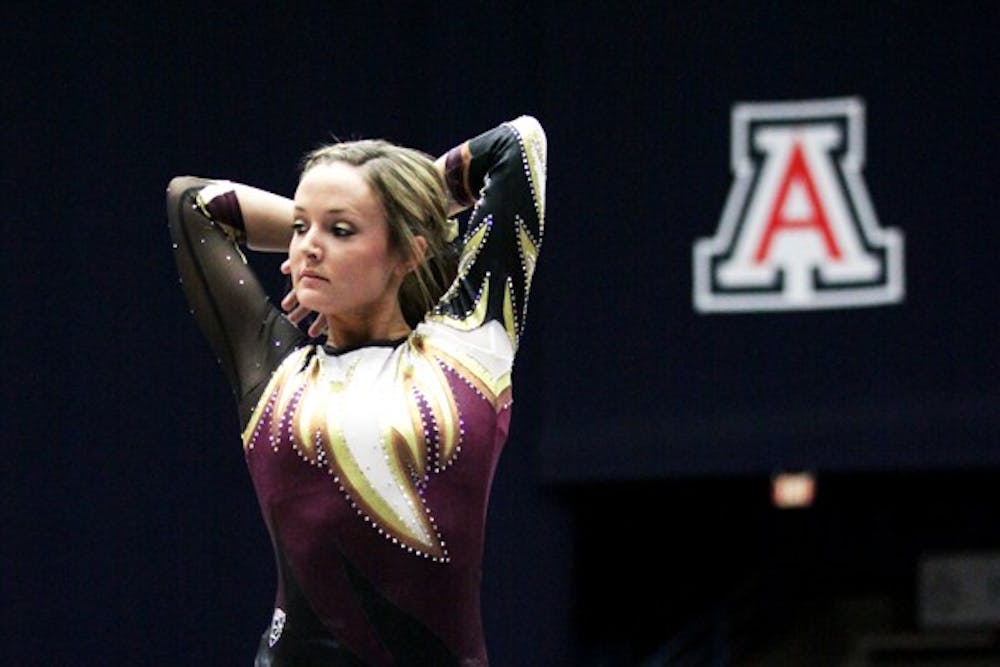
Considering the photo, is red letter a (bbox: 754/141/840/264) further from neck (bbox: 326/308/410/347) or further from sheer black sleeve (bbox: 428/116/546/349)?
neck (bbox: 326/308/410/347)

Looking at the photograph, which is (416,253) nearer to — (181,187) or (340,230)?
(340,230)

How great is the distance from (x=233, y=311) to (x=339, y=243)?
16cm

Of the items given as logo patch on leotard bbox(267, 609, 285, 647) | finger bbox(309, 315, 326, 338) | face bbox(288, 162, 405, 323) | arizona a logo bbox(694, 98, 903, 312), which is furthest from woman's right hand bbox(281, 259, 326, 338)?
arizona a logo bbox(694, 98, 903, 312)

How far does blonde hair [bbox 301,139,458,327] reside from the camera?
218cm

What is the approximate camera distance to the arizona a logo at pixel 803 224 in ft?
21.3

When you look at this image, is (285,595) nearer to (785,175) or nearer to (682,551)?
(785,175)

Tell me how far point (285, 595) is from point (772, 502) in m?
6.47

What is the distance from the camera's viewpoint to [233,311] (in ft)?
7.29

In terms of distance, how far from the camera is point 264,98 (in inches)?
263

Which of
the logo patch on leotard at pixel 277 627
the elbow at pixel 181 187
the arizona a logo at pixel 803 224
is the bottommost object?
the logo patch on leotard at pixel 277 627

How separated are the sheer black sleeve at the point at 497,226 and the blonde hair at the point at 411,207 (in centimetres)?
2

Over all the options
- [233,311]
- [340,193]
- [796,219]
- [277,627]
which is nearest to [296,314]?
[233,311]

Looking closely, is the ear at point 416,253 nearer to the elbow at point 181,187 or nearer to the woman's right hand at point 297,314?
→ the woman's right hand at point 297,314

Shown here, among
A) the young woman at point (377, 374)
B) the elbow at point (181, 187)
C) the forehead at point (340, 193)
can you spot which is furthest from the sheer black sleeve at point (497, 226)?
the elbow at point (181, 187)
